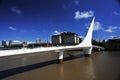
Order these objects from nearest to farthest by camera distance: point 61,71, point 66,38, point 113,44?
point 61,71
point 113,44
point 66,38

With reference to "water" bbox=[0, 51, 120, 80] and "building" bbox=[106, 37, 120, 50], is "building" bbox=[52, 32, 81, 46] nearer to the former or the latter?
"building" bbox=[106, 37, 120, 50]

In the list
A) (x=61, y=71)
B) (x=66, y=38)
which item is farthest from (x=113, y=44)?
(x=61, y=71)

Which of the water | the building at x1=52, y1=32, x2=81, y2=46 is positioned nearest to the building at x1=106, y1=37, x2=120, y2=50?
the building at x1=52, y1=32, x2=81, y2=46

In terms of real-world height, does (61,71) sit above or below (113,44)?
below

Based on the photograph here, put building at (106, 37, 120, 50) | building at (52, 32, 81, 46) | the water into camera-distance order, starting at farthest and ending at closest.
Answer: building at (52, 32, 81, 46), building at (106, 37, 120, 50), the water

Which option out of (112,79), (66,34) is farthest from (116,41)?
(112,79)

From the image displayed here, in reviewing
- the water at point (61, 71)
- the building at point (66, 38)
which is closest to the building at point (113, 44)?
the building at point (66, 38)

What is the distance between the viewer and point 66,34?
6956 centimetres

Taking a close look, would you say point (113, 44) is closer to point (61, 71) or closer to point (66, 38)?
point (66, 38)

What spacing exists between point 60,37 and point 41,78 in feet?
196

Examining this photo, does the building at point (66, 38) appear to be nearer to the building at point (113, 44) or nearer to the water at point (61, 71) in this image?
the building at point (113, 44)

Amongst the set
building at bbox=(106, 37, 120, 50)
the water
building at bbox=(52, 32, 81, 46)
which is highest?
building at bbox=(52, 32, 81, 46)

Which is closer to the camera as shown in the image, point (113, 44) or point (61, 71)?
point (61, 71)

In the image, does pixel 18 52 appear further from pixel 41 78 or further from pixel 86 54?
pixel 86 54
